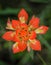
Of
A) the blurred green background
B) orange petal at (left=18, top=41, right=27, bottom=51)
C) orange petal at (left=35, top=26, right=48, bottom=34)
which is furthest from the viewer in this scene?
the blurred green background

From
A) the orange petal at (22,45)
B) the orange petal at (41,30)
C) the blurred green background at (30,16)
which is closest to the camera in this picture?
the orange petal at (22,45)

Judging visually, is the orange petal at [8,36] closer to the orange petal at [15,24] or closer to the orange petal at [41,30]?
the orange petal at [15,24]

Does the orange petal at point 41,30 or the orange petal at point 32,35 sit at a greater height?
the orange petal at point 41,30

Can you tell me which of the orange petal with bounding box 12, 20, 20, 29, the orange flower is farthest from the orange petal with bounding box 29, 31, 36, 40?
the orange petal with bounding box 12, 20, 20, 29

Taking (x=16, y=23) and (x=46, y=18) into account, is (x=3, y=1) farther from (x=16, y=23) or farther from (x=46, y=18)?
(x=16, y=23)

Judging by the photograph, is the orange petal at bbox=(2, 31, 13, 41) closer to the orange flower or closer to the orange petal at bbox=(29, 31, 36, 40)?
the orange flower

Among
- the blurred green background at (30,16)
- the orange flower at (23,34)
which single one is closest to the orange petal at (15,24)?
the orange flower at (23,34)

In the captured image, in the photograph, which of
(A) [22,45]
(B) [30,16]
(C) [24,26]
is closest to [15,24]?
(C) [24,26]

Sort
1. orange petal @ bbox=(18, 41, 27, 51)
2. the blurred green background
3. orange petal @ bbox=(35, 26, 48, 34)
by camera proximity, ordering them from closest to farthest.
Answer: orange petal @ bbox=(18, 41, 27, 51), orange petal @ bbox=(35, 26, 48, 34), the blurred green background

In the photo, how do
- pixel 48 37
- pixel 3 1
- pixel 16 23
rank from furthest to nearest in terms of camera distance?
pixel 3 1, pixel 48 37, pixel 16 23

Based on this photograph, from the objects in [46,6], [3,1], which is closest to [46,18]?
[46,6]

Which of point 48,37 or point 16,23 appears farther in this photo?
point 48,37
